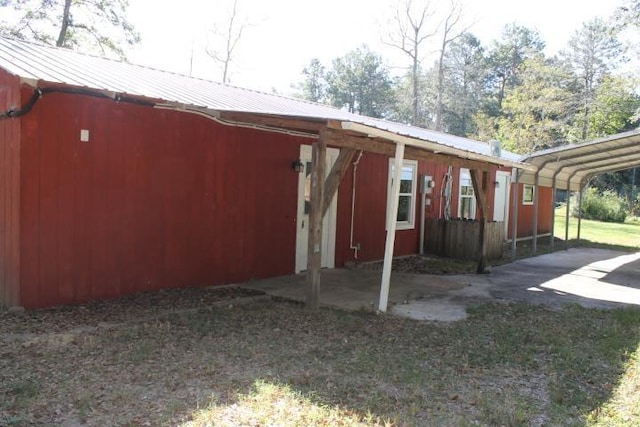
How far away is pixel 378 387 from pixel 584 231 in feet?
61.1

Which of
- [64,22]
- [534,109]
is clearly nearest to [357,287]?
[64,22]

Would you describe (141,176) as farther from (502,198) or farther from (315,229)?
(502,198)

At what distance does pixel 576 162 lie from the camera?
12570 mm

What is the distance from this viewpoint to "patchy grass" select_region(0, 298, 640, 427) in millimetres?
3387

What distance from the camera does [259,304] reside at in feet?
20.6

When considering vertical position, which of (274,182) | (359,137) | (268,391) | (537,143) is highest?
(537,143)

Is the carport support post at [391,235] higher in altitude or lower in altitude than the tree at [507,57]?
lower

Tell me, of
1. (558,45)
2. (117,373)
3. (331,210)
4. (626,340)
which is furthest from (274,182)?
(558,45)

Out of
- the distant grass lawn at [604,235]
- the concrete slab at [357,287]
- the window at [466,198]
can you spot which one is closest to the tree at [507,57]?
the distant grass lawn at [604,235]

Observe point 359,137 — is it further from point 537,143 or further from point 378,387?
point 537,143

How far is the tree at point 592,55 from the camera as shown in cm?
3444

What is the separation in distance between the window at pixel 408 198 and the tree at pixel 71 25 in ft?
48.2

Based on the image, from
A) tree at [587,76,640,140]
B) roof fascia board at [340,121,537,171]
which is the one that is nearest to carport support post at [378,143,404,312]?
roof fascia board at [340,121,537,171]

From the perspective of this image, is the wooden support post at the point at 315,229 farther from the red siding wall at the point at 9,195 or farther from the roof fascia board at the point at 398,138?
the red siding wall at the point at 9,195
